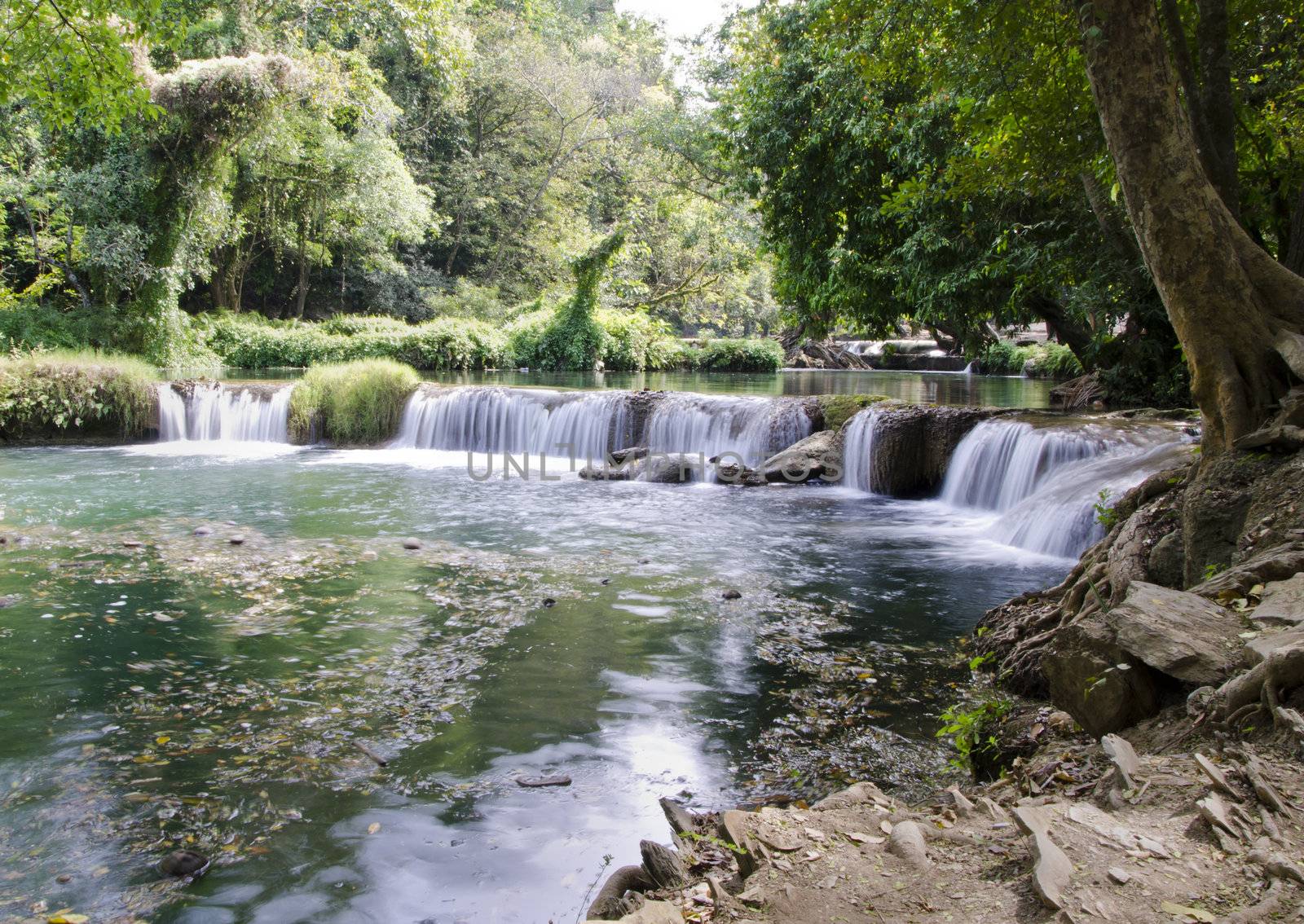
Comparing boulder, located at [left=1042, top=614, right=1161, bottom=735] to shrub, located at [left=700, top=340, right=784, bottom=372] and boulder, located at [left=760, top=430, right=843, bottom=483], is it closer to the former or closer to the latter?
boulder, located at [left=760, top=430, right=843, bottom=483]

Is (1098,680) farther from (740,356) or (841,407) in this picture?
(740,356)

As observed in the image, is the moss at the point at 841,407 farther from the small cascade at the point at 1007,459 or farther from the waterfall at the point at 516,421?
the waterfall at the point at 516,421

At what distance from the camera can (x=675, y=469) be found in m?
15.6

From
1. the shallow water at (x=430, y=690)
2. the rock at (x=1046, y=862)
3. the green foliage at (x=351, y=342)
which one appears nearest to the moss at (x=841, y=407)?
the shallow water at (x=430, y=690)

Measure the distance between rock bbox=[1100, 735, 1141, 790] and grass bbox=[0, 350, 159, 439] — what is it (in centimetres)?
2046

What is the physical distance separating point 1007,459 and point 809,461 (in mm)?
3625

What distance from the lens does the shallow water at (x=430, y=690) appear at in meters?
3.92

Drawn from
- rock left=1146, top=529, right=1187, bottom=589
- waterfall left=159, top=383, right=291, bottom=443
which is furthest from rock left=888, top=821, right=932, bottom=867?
waterfall left=159, top=383, right=291, bottom=443

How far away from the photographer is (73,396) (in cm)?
1856

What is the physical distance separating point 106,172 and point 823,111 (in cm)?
2022

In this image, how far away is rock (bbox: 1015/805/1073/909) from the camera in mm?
2455

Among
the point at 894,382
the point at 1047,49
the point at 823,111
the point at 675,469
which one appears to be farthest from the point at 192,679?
the point at 894,382

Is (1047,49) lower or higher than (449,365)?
higher

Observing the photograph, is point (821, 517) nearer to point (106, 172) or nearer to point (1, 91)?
point (1, 91)
